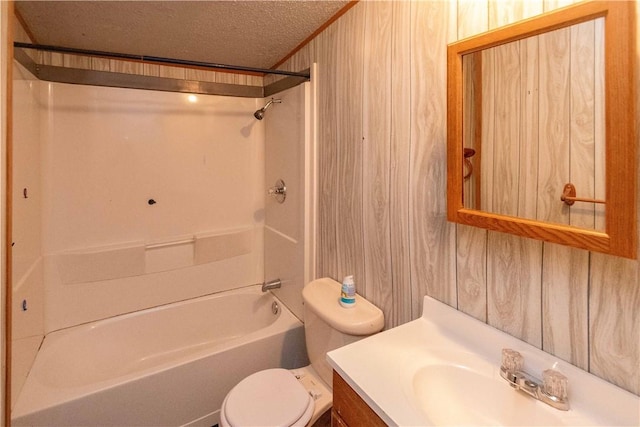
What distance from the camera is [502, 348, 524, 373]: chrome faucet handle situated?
86 cm

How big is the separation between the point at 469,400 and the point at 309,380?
833 mm

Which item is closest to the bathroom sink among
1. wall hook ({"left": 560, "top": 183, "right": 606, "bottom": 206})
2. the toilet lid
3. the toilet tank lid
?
the toilet tank lid

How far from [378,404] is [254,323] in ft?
5.95

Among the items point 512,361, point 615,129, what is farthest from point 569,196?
point 512,361

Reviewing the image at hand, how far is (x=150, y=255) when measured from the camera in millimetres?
2221

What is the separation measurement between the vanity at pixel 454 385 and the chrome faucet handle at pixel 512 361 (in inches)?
1.2

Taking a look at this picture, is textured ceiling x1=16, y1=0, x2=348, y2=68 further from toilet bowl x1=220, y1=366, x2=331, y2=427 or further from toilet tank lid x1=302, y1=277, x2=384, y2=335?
toilet bowl x1=220, y1=366, x2=331, y2=427

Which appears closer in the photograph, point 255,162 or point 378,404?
point 378,404

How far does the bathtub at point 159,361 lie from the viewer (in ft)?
4.63

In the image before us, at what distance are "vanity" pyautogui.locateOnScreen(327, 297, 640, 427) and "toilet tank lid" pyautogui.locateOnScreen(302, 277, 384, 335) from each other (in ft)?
0.74

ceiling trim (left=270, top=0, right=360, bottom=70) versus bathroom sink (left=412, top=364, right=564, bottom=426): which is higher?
ceiling trim (left=270, top=0, right=360, bottom=70)

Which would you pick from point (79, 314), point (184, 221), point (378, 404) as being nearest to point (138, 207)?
point (184, 221)

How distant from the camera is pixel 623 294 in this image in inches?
27.9

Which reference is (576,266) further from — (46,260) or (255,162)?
(46,260)
